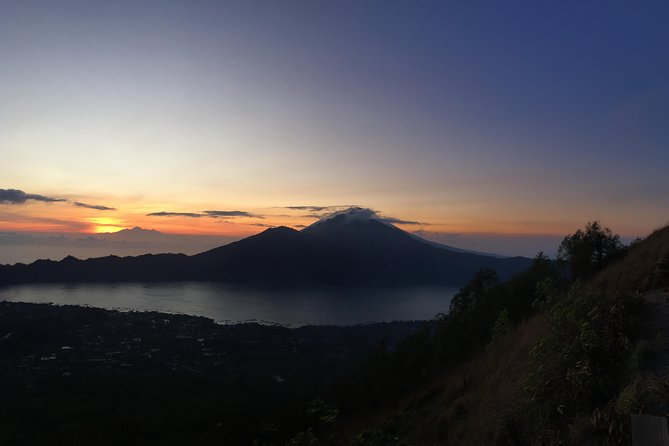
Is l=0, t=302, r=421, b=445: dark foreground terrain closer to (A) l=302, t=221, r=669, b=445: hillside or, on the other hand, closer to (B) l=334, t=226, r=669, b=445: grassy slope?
(B) l=334, t=226, r=669, b=445: grassy slope

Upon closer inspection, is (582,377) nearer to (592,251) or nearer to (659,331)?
(659,331)

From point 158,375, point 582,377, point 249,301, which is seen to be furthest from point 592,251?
point 249,301

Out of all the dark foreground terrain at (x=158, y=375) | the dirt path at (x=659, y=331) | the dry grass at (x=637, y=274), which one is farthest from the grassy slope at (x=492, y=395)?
the dark foreground terrain at (x=158, y=375)

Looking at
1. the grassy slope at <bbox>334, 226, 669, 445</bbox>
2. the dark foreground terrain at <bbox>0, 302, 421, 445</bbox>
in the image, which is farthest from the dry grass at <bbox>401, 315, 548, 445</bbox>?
the dark foreground terrain at <bbox>0, 302, 421, 445</bbox>

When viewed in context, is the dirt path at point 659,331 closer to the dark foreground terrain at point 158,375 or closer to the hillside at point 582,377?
the hillside at point 582,377

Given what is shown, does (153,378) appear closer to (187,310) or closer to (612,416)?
(612,416)

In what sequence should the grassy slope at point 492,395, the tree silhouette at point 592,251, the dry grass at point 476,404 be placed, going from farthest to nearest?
the tree silhouette at point 592,251 → the dry grass at point 476,404 → the grassy slope at point 492,395

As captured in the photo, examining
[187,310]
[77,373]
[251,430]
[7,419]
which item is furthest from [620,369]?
[187,310]
